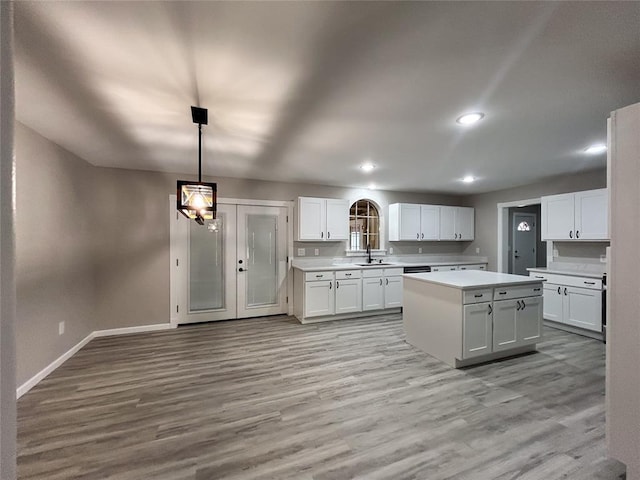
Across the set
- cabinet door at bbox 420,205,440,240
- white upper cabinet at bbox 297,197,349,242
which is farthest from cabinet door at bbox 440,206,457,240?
white upper cabinet at bbox 297,197,349,242

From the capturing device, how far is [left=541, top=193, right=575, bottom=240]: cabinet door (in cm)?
434

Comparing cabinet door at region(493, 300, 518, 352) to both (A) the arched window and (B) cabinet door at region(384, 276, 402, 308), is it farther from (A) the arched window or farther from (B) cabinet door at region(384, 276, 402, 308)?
(A) the arched window

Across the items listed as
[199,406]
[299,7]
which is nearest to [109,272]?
[199,406]

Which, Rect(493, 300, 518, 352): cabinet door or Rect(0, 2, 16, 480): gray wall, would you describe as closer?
Rect(0, 2, 16, 480): gray wall

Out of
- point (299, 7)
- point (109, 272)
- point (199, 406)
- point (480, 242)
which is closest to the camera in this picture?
point (299, 7)

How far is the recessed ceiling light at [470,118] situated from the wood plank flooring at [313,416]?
2.44 m

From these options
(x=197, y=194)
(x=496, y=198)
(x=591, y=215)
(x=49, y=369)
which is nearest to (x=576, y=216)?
(x=591, y=215)

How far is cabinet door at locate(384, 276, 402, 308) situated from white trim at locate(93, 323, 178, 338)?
3562mm

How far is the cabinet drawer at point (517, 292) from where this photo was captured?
3.08m

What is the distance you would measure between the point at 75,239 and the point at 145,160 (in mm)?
1312

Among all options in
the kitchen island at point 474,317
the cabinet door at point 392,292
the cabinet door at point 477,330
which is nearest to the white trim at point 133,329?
the cabinet door at point 392,292

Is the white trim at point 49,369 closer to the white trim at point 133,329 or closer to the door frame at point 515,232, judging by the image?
the white trim at point 133,329

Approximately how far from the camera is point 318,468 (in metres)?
1.68

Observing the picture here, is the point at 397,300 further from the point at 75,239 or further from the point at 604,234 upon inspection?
the point at 75,239
